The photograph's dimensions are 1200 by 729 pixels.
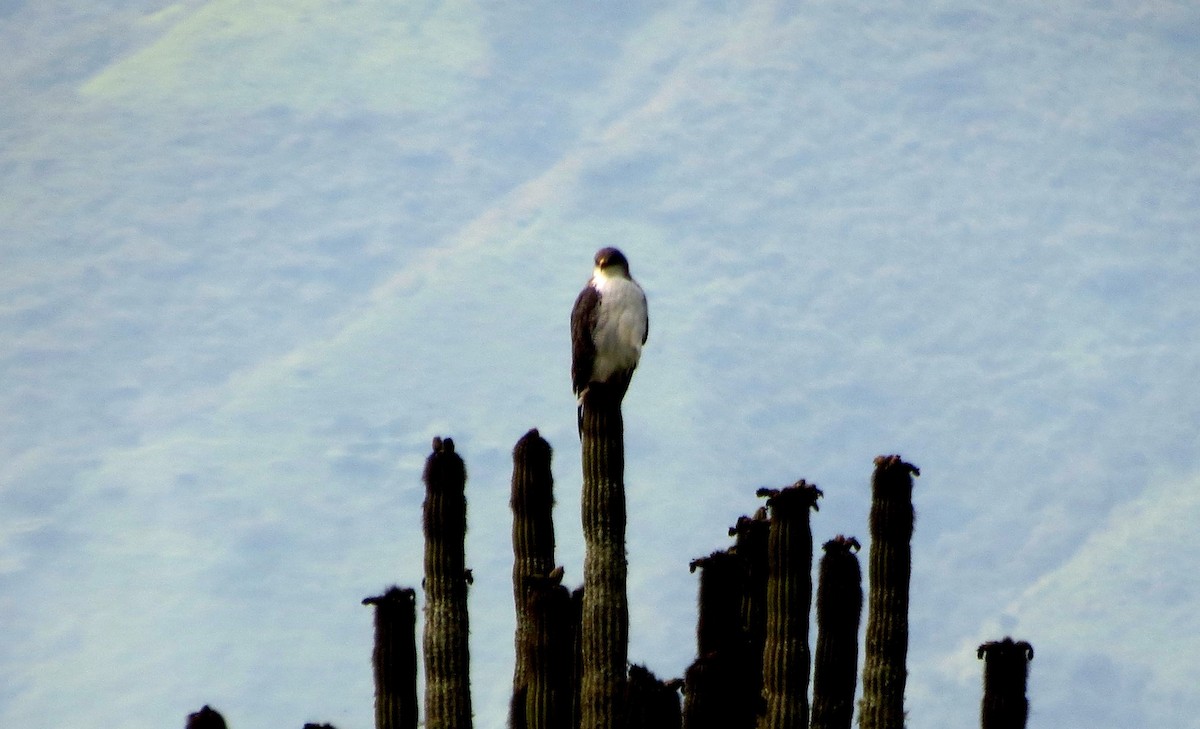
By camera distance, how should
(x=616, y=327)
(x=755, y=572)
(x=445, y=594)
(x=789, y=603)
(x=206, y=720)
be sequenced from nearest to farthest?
1. (x=206, y=720)
2. (x=789, y=603)
3. (x=445, y=594)
4. (x=616, y=327)
5. (x=755, y=572)

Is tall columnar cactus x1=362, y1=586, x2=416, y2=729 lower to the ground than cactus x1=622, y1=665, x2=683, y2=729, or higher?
higher

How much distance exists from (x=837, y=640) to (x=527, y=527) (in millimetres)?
2611

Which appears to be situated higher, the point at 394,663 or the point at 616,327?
the point at 616,327

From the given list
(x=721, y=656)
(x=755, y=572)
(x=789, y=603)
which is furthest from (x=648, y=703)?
(x=755, y=572)

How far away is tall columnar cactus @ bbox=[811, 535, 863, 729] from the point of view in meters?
19.6

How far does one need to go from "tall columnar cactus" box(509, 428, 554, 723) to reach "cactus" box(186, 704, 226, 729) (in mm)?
3488

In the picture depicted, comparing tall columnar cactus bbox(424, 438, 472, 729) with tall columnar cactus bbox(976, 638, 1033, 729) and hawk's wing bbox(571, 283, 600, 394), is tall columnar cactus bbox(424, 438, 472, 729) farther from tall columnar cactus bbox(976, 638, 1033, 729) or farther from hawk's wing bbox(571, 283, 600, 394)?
tall columnar cactus bbox(976, 638, 1033, 729)

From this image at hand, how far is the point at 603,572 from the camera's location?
18453 millimetres

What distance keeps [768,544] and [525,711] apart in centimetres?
237

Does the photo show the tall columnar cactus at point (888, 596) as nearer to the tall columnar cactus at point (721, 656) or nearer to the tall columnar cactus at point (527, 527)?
the tall columnar cactus at point (721, 656)

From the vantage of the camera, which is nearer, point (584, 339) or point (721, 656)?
point (721, 656)

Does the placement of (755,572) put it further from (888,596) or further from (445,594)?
(445,594)

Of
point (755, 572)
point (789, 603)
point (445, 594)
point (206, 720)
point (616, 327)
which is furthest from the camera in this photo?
point (755, 572)

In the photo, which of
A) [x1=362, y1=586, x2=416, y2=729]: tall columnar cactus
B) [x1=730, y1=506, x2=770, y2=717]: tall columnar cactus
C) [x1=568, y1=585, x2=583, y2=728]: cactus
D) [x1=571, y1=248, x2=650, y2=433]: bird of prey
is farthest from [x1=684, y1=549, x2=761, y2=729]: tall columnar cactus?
[x1=362, y1=586, x2=416, y2=729]: tall columnar cactus
